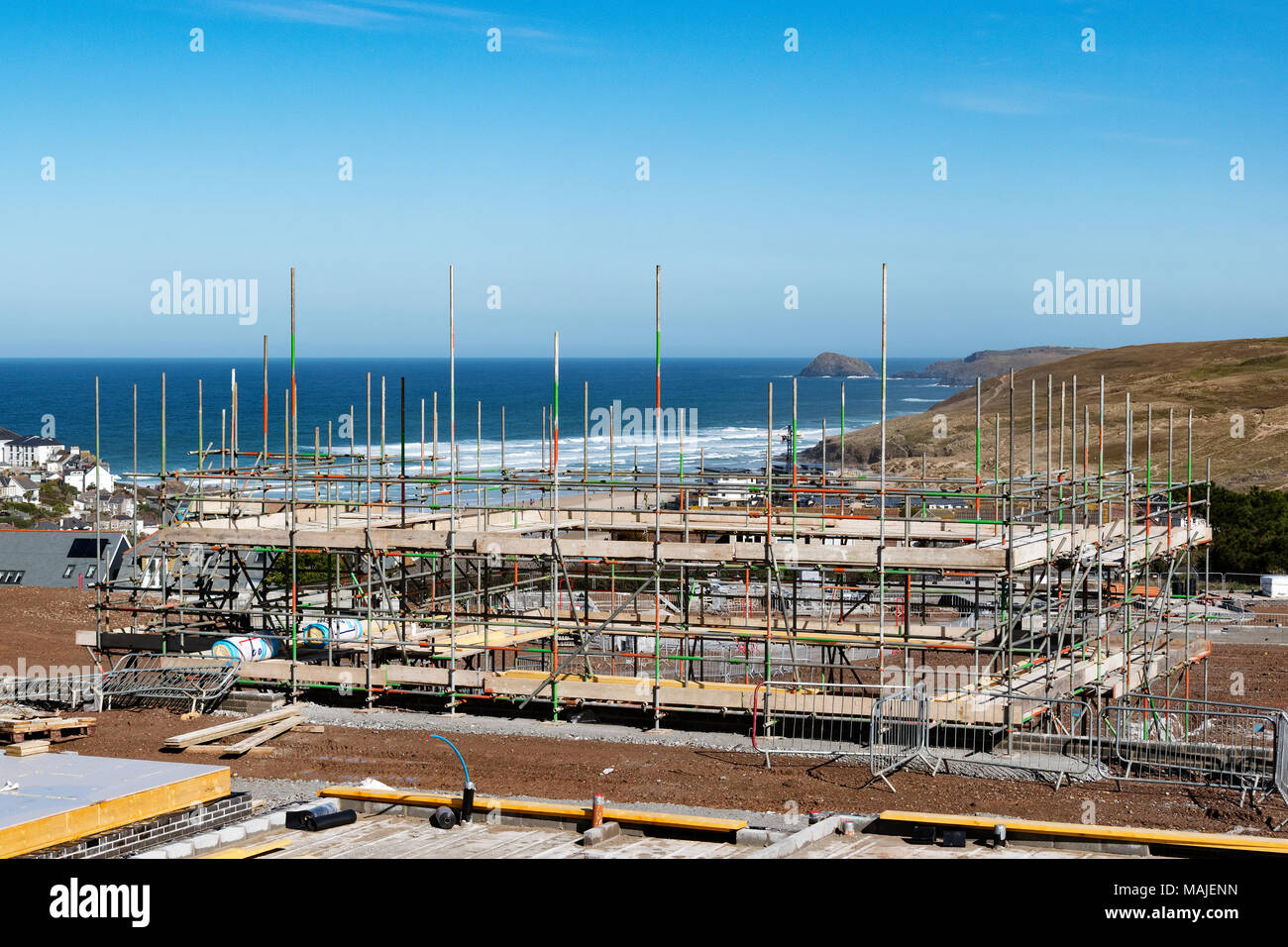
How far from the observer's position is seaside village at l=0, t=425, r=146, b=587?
155 ft

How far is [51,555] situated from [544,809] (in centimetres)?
4154

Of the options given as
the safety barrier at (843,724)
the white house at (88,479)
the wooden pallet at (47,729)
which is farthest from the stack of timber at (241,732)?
the white house at (88,479)

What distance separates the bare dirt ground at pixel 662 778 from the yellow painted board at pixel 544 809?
12.3ft

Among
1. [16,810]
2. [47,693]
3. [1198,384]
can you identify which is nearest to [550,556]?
[47,693]

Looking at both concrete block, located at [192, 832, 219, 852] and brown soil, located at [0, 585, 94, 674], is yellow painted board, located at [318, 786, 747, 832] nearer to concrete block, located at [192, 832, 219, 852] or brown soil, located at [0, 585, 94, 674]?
concrete block, located at [192, 832, 219, 852]

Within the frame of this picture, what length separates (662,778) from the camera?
18766 millimetres

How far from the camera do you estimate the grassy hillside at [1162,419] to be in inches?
3474

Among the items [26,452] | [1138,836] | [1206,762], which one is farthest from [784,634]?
[26,452]

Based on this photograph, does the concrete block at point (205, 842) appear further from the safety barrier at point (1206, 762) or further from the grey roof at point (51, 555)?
the grey roof at point (51, 555)

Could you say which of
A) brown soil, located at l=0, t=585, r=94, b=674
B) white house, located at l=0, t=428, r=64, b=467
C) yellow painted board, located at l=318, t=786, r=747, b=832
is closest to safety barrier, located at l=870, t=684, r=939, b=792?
yellow painted board, located at l=318, t=786, r=747, b=832

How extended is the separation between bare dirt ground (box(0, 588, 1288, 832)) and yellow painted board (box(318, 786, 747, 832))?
374 cm
